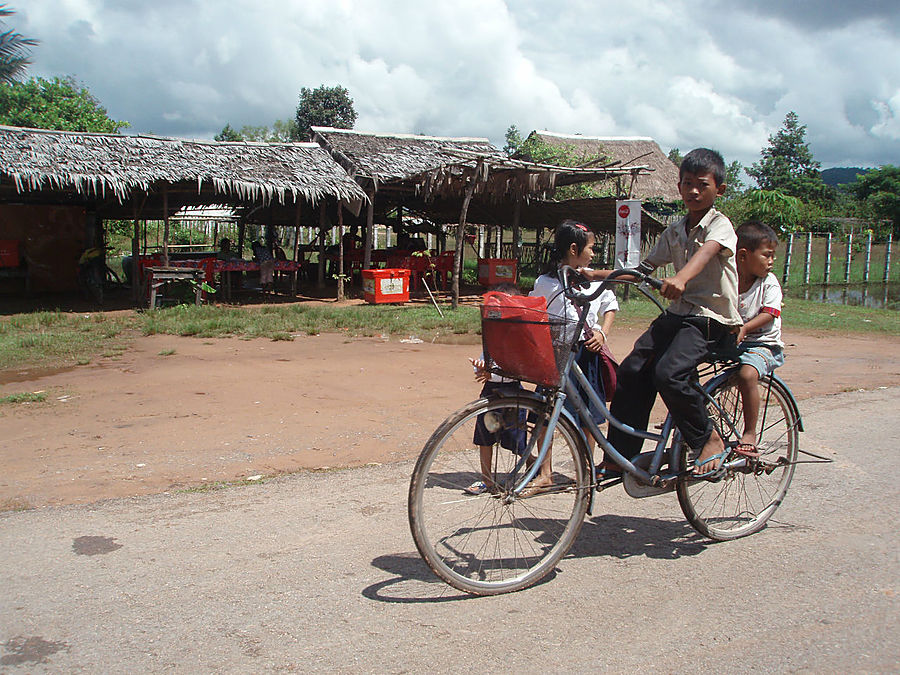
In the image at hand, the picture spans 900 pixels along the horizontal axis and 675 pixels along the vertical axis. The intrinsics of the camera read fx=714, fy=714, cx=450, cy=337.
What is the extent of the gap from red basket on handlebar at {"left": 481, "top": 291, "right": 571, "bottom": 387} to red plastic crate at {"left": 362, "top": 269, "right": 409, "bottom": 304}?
12.8 m

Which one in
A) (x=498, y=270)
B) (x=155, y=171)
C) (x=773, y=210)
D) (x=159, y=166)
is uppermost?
(x=773, y=210)

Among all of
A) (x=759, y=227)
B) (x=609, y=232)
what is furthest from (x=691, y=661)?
(x=609, y=232)

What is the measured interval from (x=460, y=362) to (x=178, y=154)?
9.24 meters

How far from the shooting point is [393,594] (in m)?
3.05

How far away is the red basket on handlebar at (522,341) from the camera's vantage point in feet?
9.57

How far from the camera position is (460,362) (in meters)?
9.11

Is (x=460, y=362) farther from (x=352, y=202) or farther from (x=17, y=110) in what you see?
(x=17, y=110)

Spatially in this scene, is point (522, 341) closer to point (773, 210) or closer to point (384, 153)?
point (384, 153)

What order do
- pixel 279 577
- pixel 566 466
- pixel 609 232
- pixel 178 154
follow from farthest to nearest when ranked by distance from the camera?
pixel 609 232 → pixel 178 154 → pixel 566 466 → pixel 279 577

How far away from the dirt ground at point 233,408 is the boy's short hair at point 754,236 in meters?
2.67

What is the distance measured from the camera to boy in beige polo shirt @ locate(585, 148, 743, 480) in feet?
10.9

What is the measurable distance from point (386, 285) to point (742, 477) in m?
12.2

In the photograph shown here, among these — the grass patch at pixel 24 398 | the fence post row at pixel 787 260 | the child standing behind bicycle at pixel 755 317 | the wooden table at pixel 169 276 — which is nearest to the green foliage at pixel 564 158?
the fence post row at pixel 787 260

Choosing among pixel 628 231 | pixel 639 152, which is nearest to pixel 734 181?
pixel 639 152
